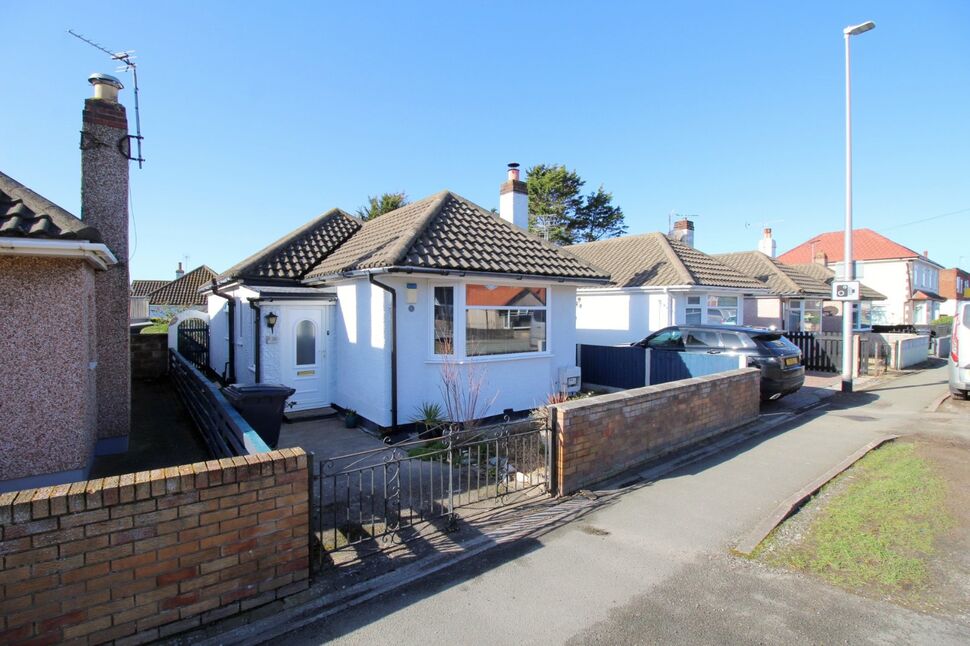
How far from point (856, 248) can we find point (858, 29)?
36548 millimetres

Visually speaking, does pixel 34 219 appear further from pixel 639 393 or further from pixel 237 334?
pixel 237 334

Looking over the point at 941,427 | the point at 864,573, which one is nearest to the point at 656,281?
the point at 941,427

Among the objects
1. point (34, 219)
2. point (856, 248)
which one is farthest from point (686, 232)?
point (856, 248)

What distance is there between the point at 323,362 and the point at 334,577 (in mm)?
7009

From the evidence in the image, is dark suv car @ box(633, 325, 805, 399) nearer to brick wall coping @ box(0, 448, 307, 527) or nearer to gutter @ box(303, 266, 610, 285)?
gutter @ box(303, 266, 610, 285)

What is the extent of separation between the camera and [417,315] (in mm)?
8805

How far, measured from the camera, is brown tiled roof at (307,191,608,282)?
28.7 feet

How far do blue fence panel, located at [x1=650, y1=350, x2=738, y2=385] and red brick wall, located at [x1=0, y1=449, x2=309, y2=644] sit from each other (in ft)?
28.5

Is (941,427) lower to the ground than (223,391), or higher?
lower

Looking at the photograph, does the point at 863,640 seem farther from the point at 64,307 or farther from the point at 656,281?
the point at 656,281

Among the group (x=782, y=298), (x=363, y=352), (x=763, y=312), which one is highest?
(x=782, y=298)

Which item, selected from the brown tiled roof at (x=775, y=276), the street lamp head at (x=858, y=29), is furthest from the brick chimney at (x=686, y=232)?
the street lamp head at (x=858, y=29)

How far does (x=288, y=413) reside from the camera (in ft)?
32.9

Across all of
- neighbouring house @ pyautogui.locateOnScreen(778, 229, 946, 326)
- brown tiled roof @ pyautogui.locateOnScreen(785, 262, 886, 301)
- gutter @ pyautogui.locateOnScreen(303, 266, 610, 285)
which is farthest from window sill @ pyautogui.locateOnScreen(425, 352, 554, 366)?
neighbouring house @ pyautogui.locateOnScreen(778, 229, 946, 326)
